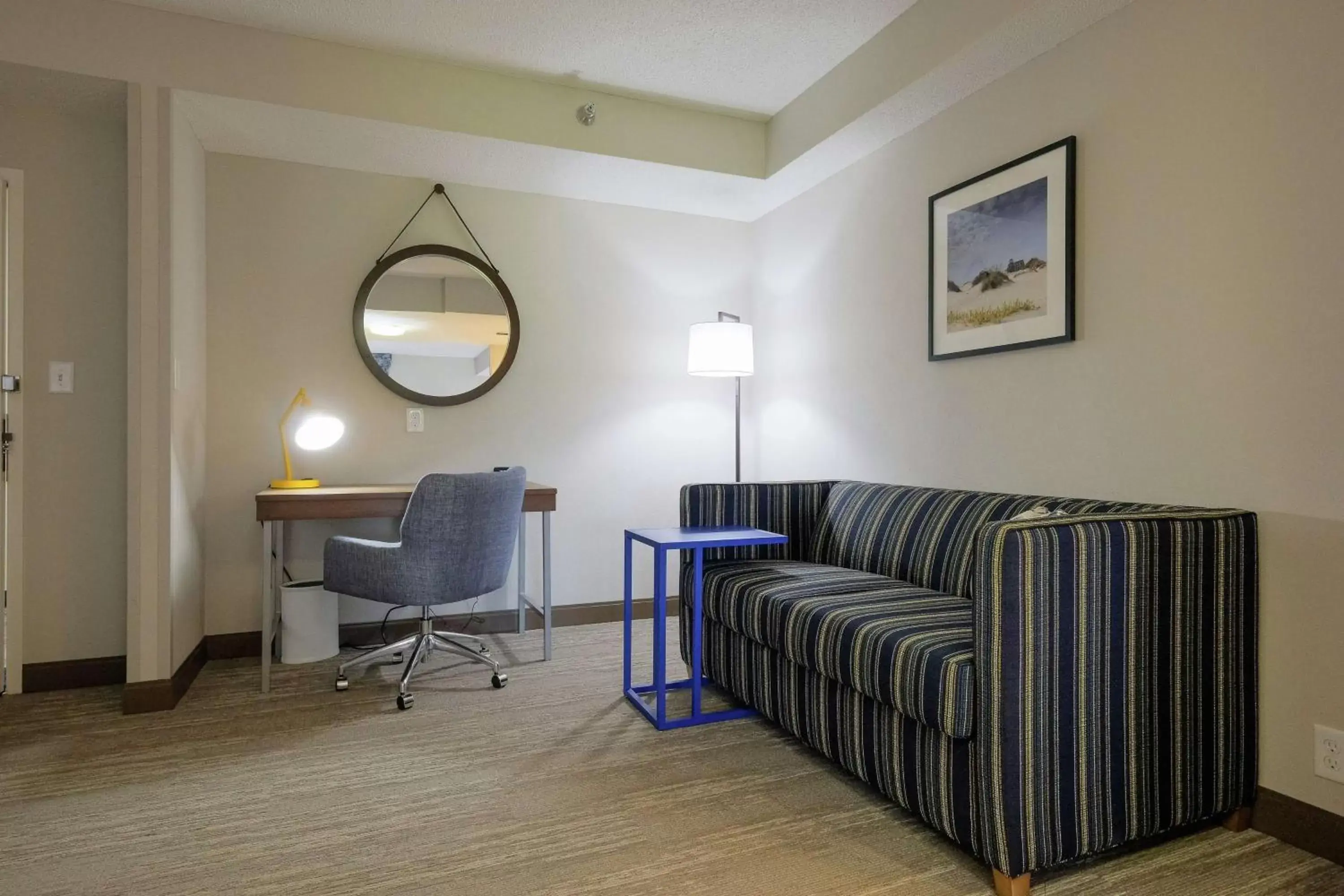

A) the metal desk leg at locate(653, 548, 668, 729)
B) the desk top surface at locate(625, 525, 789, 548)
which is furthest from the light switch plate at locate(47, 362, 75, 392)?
the metal desk leg at locate(653, 548, 668, 729)

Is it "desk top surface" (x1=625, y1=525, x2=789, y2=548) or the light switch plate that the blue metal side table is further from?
the light switch plate

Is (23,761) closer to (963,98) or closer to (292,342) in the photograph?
(292,342)

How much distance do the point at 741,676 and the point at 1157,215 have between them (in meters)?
1.92

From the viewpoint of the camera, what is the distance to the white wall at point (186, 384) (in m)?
2.85

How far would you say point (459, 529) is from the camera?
2875 millimetres

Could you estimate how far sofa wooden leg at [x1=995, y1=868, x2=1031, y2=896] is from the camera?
1.61 meters

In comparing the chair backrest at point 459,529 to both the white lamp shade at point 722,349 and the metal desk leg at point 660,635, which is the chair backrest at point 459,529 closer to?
the metal desk leg at point 660,635

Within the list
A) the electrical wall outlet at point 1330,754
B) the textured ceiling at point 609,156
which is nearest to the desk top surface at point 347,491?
the textured ceiling at point 609,156

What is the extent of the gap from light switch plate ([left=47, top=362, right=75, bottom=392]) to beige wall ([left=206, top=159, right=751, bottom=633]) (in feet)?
1.59

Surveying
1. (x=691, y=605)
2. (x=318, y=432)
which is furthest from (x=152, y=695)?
(x=691, y=605)

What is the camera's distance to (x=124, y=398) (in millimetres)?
3135

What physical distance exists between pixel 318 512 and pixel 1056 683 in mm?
2618

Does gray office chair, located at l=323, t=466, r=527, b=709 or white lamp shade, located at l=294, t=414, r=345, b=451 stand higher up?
white lamp shade, located at l=294, t=414, r=345, b=451

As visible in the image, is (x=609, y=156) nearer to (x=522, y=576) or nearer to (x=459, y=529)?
(x=459, y=529)
